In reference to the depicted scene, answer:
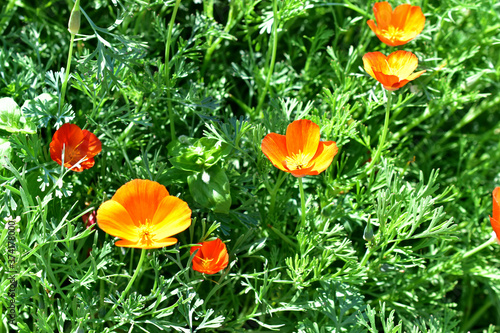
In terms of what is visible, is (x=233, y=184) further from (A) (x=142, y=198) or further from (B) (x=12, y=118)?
(B) (x=12, y=118)

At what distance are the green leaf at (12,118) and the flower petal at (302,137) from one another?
41 centimetres

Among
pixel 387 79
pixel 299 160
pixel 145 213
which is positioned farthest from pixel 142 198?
pixel 387 79

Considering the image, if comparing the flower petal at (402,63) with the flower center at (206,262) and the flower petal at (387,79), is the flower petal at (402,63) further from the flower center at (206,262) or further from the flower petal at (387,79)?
the flower center at (206,262)

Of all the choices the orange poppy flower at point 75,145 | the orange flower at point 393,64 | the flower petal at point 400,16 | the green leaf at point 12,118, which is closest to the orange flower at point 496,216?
the orange flower at point 393,64

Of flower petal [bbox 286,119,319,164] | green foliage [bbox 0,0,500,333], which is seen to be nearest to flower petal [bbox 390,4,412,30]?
green foliage [bbox 0,0,500,333]

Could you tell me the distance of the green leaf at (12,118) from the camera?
813mm

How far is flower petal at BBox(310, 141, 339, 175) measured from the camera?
76 centimetres

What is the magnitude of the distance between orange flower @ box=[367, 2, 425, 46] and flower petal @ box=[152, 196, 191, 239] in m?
0.47

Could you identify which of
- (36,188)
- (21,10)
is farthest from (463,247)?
(21,10)

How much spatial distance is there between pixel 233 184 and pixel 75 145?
0.27 metres

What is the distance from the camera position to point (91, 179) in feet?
3.31

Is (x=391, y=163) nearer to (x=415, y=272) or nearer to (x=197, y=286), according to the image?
(x=415, y=272)

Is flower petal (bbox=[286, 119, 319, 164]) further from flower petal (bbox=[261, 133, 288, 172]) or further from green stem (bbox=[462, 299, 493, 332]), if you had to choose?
green stem (bbox=[462, 299, 493, 332])

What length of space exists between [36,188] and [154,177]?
0.63 feet
